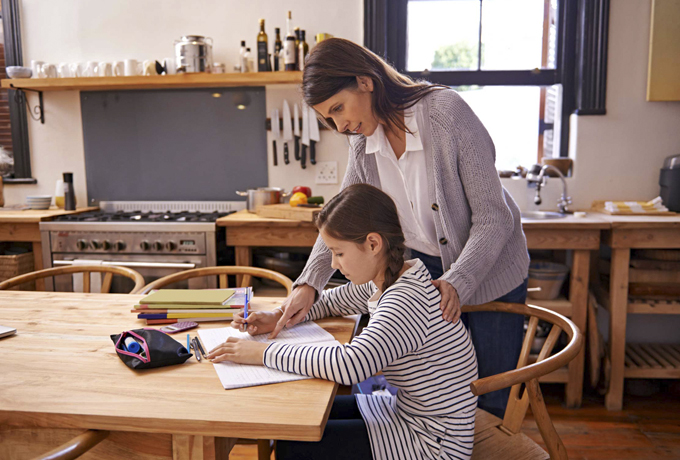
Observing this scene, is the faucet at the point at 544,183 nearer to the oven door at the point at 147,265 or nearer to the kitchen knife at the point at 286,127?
the kitchen knife at the point at 286,127

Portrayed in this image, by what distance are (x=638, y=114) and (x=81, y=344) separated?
9.92 feet

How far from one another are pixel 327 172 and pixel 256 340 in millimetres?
2153

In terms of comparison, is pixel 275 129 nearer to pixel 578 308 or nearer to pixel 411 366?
pixel 578 308

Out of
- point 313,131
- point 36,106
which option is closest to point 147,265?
point 313,131

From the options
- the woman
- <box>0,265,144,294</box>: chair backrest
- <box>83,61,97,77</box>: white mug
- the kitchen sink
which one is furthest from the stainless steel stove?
the kitchen sink

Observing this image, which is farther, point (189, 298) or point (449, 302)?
point (189, 298)

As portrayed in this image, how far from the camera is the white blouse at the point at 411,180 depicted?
139 cm

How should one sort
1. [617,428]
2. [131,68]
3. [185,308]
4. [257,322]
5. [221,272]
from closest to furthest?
[257,322] → [185,308] → [221,272] → [617,428] → [131,68]

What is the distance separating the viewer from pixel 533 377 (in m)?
1.08

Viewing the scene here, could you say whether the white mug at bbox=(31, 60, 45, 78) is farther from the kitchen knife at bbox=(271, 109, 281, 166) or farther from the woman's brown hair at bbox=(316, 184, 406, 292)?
the woman's brown hair at bbox=(316, 184, 406, 292)

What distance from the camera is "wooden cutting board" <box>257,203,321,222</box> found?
8.59 ft

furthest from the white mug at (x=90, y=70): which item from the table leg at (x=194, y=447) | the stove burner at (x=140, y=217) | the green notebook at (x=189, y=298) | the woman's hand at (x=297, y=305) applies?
the table leg at (x=194, y=447)

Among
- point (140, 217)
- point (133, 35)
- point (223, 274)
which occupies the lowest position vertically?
point (223, 274)

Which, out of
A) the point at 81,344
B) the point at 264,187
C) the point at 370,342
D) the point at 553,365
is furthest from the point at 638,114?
the point at 81,344
